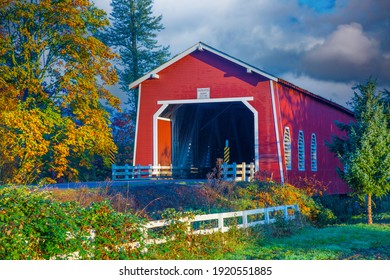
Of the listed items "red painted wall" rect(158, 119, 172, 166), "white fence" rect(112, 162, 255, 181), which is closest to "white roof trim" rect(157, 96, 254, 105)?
"red painted wall" rect(158, 119, 172, 166)

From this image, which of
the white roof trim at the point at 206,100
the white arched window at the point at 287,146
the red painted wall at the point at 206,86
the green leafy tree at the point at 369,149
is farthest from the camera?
the white arched window at the point at 287,146

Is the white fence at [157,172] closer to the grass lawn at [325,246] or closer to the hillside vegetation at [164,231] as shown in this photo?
the hillside vegetation at [164,231]

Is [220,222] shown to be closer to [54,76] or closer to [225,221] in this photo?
[225,221]

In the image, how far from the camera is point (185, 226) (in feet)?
44.9

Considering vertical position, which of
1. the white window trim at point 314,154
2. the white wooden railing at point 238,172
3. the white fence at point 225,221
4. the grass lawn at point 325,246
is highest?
the white window trim at point 314,154

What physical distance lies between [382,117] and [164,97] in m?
10.0

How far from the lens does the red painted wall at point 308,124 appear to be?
29.1 metres

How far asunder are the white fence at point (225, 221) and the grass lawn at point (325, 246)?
2.38ft

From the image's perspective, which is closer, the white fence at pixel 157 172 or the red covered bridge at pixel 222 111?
the white fence at pixel 157 172

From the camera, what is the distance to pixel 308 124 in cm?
3250

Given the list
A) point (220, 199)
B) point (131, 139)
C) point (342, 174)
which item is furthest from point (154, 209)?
point (131, 139)

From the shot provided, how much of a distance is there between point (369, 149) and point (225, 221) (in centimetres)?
909

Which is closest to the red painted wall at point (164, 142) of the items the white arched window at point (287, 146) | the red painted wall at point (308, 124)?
the white arched window at point (287, 146)
